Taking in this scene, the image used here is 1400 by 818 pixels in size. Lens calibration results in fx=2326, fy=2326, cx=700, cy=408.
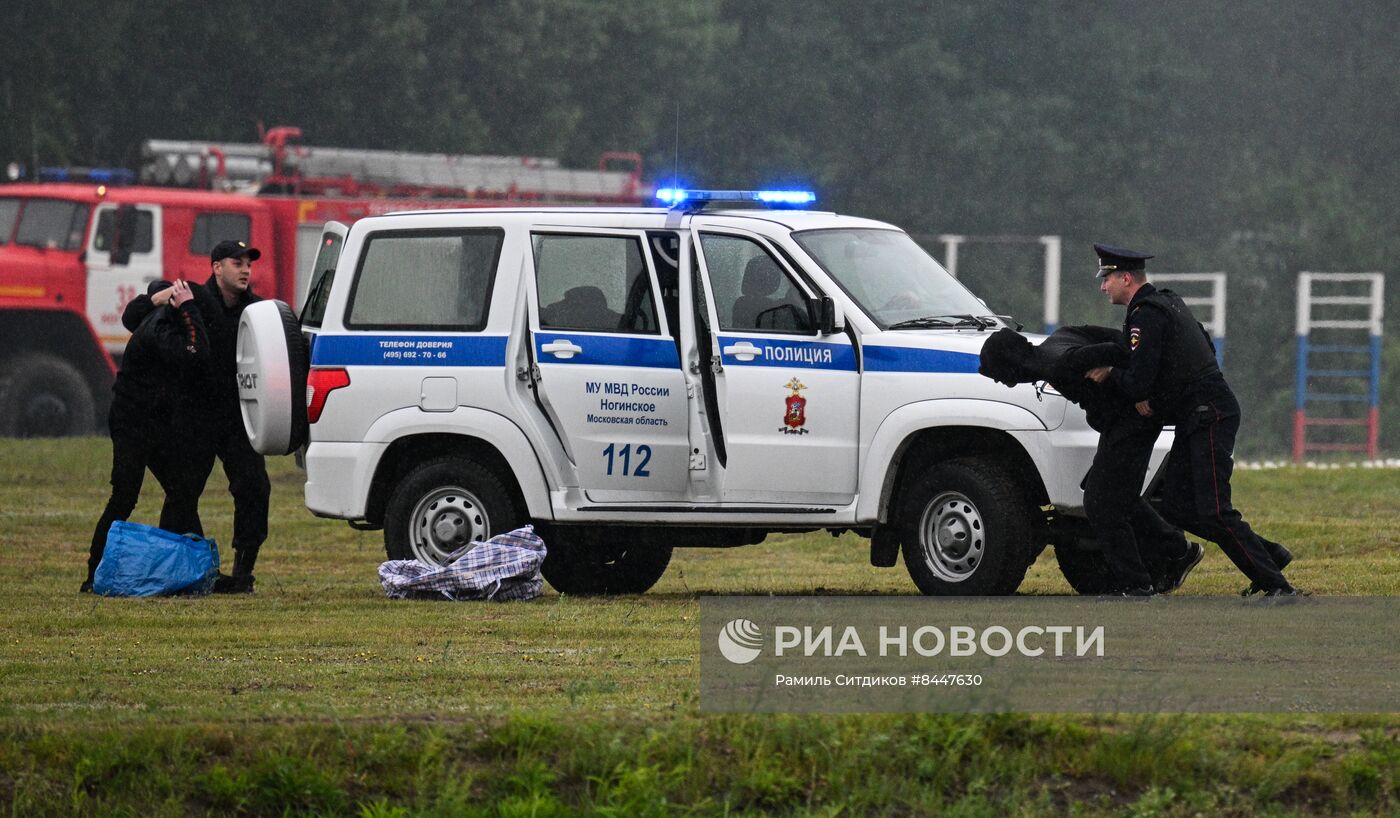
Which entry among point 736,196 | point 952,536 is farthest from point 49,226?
point 952,536

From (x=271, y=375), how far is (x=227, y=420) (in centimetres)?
51

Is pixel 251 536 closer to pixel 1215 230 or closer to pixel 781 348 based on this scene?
pixel 781 348

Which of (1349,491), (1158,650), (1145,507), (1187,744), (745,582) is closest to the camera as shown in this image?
(1187,744)

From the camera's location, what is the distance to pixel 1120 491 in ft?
31.8

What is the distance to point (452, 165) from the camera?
88.0 ft

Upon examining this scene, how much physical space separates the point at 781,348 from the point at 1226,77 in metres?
45.7

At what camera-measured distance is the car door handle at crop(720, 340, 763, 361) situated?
10469 millimetres

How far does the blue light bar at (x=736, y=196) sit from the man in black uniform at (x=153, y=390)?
7.72ft

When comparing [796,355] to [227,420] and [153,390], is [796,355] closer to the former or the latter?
[227,420]

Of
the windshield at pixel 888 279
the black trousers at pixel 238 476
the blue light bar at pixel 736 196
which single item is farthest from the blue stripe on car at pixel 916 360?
the black trousers at pixel 238 476

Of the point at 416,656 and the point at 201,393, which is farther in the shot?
the point at 201,393

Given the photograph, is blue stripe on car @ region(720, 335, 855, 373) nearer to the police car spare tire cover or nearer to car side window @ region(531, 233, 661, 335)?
car side window @ region(531, 233, 661, 335)

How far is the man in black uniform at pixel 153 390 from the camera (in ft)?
36.8

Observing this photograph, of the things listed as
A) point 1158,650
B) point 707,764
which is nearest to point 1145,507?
point 1158,650
